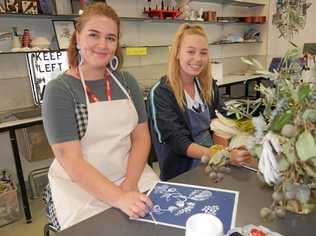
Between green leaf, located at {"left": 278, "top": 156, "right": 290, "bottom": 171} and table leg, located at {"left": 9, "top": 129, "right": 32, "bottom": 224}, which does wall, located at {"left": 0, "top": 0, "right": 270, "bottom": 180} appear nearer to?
table leg, located at {"left": 9, "top": 129, "right": 32, "bottom": 224}

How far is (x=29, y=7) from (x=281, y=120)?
2385 millimetres

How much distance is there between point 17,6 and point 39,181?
154 centimetres

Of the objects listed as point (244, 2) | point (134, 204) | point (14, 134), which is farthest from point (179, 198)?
point (244, 2)

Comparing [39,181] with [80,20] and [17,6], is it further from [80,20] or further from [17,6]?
[80,20]

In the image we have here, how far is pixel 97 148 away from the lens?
4.18 feet

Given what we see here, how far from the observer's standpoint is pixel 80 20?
1.32 m

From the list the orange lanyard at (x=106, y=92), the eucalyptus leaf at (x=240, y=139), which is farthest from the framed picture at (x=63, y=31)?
the eucalyptus leaf at (x=240, y=139)

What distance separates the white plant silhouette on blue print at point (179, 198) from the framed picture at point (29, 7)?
6.75ft

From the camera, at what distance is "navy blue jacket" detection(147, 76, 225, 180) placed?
1.54 m

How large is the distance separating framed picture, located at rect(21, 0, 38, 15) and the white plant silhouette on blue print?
2056 mm

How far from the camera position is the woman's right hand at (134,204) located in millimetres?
890

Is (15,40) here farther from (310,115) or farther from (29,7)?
(310,115)

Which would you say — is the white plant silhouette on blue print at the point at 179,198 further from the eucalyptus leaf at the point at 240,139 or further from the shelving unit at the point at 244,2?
the shelving unit at the point at 244,2

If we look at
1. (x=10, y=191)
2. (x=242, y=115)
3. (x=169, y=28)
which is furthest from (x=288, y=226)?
(x=169, y=28)
